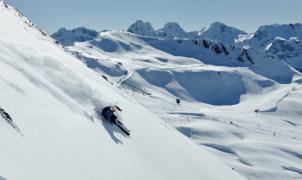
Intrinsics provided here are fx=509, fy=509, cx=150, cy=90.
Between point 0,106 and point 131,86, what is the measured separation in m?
87.3

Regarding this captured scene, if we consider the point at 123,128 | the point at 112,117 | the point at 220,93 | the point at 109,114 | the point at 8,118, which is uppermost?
the point at 8,118

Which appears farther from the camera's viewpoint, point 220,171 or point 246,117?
point 246,117

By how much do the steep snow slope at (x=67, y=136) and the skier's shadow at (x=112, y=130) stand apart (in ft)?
0.13

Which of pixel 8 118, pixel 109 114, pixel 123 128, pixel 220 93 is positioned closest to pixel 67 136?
pixel 8 118

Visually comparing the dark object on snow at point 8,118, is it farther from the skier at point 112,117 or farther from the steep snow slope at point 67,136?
the skier at point 112,117

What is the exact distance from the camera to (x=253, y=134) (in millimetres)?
63750

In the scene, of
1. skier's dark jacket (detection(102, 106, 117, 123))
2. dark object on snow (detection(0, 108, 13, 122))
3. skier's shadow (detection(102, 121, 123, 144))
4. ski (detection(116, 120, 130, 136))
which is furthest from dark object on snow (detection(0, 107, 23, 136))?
ski (detection(116, 120, 130, 136))

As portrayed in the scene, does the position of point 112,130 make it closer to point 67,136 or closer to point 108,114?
point 108,114

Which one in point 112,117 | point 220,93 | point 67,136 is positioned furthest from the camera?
point 220,93

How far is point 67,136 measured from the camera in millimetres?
11539

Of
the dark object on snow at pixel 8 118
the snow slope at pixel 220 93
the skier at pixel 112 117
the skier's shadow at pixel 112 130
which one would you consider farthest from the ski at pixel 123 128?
the snow slope at pixel 220 93

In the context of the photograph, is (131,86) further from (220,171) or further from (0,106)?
(0,106)

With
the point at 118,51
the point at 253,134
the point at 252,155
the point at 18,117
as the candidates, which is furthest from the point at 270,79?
the point at 18,117

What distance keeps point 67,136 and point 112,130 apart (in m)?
2.78
